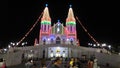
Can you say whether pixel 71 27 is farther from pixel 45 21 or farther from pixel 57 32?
pixel 45 21

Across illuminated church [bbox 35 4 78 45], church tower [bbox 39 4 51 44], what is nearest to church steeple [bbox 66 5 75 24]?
illuminated church [bbox 35 4 78 45]

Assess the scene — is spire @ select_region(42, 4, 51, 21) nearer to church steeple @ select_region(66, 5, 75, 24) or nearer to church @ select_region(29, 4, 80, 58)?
church @ select_region(29, 4, 80, 58)

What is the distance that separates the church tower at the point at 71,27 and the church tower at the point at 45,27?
5765mm

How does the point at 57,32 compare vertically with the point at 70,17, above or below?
below

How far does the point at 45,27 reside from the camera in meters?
85.8

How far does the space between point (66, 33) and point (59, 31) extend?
7.17 ft

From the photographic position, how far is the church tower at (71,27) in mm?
83875

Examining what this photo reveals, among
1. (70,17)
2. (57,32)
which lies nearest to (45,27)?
(57,32)

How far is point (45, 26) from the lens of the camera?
85938 millimetres

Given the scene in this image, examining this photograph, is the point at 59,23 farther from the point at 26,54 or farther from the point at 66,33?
the point at 26,54

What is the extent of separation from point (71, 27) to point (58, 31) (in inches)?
192

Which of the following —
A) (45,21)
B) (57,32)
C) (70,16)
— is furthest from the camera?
(70,16)

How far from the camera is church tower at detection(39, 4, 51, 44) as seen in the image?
83.1 meters

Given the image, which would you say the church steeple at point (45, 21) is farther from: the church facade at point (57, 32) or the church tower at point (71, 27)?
the church tower at point (71, 27)
